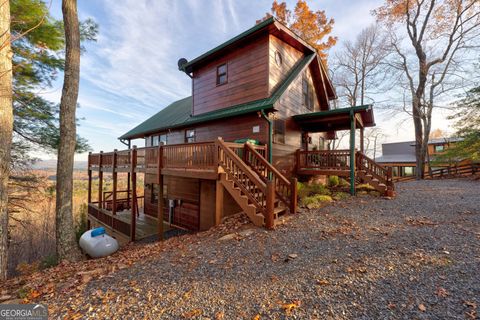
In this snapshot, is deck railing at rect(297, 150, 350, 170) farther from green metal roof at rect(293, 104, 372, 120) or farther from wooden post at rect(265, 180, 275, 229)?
wooden post at rect(265, 180, 275, 229)

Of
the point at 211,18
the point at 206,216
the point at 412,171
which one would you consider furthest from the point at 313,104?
the point at 412,171

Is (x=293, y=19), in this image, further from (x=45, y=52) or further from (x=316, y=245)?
(x=316, y=245)

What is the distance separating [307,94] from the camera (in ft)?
38.3

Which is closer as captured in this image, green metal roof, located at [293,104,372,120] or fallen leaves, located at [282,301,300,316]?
fallen leaves, located at [282,301,300,316]

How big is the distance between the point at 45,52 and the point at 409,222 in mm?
13141

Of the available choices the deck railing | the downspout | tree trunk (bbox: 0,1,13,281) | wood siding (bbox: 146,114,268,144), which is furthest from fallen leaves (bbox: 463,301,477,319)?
tree trunk (bbox: 0,1,13,281)

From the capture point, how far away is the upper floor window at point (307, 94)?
1132cm

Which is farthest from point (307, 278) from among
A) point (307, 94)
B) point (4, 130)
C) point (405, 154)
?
point (405, 154)

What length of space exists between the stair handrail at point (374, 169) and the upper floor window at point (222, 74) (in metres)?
7.49

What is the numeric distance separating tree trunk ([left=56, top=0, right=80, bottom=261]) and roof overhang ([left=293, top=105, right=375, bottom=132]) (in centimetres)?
874

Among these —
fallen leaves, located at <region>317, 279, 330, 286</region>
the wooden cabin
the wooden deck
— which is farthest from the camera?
the wooden deck

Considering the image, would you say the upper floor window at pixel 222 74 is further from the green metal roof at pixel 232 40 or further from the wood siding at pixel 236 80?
the green metal roof at pixel 232 40

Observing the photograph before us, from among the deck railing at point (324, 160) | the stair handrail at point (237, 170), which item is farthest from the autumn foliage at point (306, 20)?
the stair handrail at point (237, 170)

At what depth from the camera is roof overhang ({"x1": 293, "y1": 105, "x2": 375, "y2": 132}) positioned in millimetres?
8367
